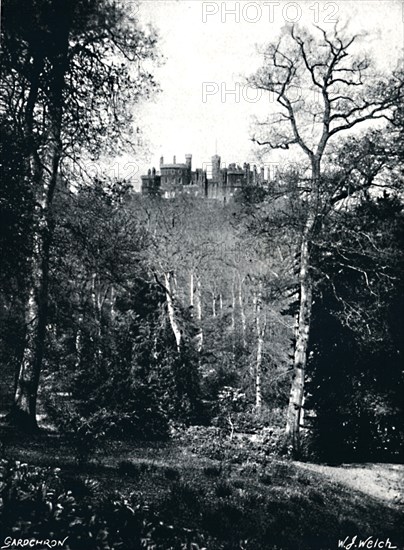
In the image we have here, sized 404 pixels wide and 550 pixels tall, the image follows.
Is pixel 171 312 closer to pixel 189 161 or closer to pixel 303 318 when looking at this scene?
pixel 303 318

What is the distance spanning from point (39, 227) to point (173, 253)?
1825 mm

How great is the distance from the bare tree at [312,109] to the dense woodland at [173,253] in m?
0.02

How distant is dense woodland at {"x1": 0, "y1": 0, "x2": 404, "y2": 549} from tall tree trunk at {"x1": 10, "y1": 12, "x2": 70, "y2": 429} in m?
0.02

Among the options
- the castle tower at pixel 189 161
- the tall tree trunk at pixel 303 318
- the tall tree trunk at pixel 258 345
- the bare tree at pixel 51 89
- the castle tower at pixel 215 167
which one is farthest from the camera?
the tall tree trunk at pixel 258 345

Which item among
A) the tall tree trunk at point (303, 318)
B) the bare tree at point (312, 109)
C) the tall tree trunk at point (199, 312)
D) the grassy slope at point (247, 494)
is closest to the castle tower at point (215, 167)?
the bare tree at point (312, 109)

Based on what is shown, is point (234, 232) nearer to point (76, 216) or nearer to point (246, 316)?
point (246, 316)

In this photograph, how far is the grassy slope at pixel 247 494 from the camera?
4656 millimetres

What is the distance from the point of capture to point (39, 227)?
557cm

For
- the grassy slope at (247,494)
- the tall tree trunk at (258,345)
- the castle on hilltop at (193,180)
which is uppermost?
the castle on hilltop at (193,180)

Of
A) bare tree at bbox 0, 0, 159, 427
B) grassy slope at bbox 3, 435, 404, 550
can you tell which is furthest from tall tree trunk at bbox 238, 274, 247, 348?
bare tree at bbox 0, 0, 159, 427

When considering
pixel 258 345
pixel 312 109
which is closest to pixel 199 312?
pixel 258 345

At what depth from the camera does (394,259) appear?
585cm

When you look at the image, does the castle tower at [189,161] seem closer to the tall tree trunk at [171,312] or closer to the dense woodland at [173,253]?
the dense woodland at [173,253]

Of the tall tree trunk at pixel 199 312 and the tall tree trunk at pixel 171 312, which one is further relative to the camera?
the tall tree trunk at pixel 199 312
